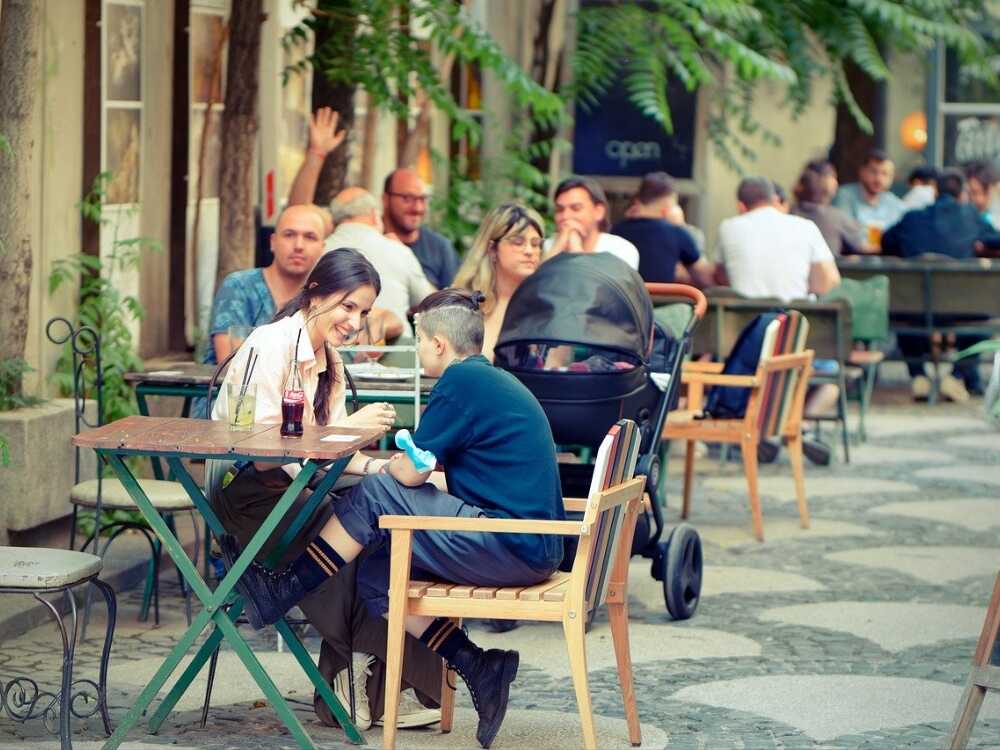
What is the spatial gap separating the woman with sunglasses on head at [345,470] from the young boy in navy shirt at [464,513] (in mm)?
135

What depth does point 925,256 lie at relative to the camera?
15867 mm

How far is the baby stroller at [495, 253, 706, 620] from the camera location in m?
7.73

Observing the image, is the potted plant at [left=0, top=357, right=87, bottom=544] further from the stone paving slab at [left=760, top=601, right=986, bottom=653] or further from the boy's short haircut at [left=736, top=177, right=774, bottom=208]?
the boy's short haircut at [left=736, top=177, right=774, bottom=208]

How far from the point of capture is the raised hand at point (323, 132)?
10.5 meters

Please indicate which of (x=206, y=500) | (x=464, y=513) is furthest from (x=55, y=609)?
(x=464, y=513)

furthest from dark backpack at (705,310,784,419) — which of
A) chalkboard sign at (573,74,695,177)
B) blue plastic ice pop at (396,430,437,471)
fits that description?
chalkboard sign at (573,74,695,177)

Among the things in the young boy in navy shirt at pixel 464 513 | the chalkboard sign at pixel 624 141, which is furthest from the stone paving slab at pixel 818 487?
the chalkboard sign at pixel 624 141

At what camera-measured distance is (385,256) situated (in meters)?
9.71

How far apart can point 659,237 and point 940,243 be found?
461 centimetres

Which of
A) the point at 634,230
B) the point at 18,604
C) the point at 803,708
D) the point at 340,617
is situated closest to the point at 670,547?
the point at 803,708

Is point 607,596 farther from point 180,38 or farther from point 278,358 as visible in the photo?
point 180,38

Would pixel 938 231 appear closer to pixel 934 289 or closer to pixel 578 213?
pixel 934 289

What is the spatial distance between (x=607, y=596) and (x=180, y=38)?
552cm

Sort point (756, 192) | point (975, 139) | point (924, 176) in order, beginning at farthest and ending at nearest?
point (975, 139), point (924, 176), point (756, 192)
